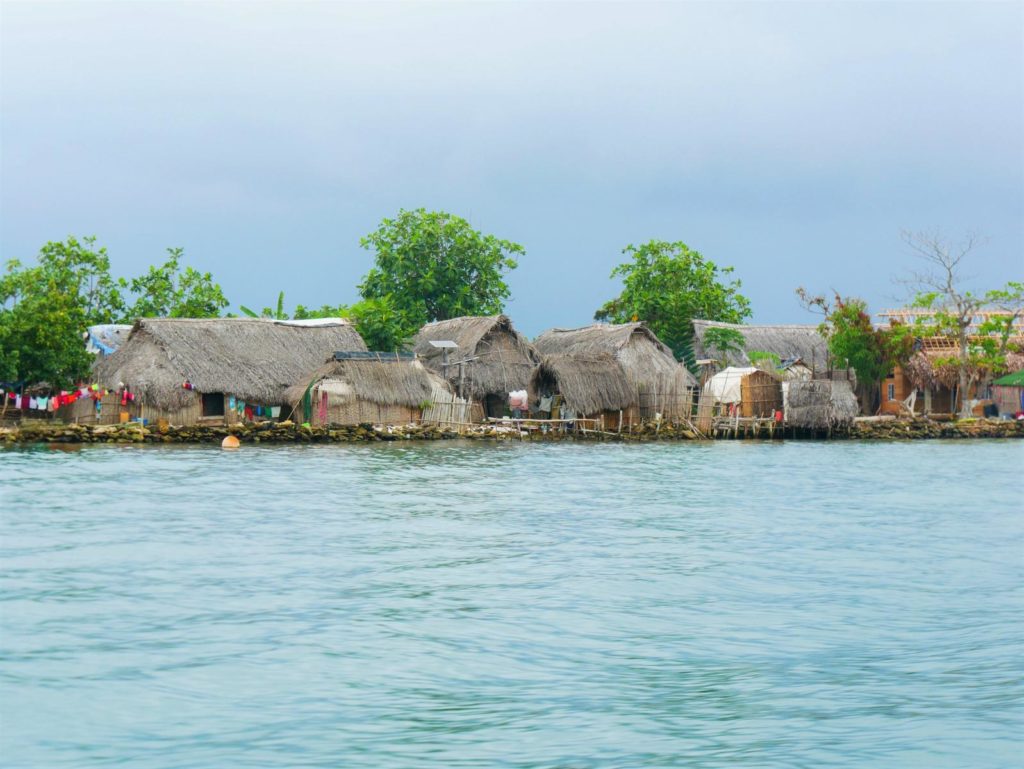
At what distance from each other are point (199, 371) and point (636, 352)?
13047 millimetres

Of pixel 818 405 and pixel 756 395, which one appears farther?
pixel 756 395

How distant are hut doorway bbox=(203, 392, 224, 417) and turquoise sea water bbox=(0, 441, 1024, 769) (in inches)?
545

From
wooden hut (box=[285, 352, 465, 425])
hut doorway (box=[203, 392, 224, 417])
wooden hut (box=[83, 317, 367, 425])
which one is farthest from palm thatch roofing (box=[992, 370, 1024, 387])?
hut doorway (box=[203, 392, 224, 417])

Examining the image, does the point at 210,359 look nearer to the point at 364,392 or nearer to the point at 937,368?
the point at 364,392

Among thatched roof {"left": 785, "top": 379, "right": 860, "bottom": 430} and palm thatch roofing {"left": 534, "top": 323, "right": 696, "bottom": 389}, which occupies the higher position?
palm thatch roofing {"left": 534, "top": 323, "right": 696, "bottom": 389}

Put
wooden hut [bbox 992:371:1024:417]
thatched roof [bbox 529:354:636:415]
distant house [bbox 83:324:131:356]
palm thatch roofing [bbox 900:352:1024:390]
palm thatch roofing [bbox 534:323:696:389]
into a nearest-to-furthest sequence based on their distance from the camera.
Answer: thatched roof [bbox 529:354:636:415] < palm thatch roofing [bbox 534:323:696:389] < distant house [bbox 83:324:131:356] < palm thatch roofing [bbox 900:352:1024:390] < wooden hut [bbox 992:371:1024:417]

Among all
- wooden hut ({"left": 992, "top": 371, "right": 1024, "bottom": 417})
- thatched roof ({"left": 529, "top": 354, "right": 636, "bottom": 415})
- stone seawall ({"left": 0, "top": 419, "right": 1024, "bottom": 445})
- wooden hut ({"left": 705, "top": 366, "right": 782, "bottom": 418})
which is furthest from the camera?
wooden hut ({"left": 992, "top": 371, "right": 1024, "bottom": 417})

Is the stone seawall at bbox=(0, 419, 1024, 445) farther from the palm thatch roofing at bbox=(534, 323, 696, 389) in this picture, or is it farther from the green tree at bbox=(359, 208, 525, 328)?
the green tree at bbox=(359, 208, 525, 328)

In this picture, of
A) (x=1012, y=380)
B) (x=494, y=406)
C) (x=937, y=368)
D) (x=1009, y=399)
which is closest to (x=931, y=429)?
(x=1012, y=380)

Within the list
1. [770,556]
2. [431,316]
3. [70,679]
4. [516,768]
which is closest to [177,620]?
[70,679]

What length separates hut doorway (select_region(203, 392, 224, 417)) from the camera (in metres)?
33.5

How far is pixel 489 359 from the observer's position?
36.6 meters

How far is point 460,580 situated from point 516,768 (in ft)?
18.0

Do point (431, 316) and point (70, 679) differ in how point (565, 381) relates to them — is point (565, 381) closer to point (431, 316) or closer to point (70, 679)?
point (431, 316)
